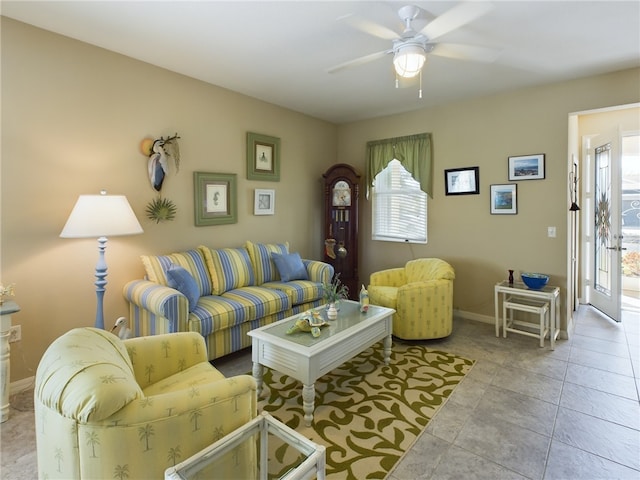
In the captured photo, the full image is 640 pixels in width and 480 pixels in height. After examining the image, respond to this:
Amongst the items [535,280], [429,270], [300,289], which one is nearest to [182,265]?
[300,289]

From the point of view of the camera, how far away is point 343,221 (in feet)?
15.8

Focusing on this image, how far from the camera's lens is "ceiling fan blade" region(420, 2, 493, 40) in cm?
187

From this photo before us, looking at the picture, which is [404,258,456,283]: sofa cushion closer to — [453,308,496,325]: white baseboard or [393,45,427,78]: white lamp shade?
[453,308,496,325]: white baseboard

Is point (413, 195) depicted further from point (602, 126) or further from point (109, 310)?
point (109, 310)

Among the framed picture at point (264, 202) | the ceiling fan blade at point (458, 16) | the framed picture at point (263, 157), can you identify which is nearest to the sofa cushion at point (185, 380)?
the ceiling fan blade at point (458, 16)

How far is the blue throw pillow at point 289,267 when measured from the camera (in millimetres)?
3906

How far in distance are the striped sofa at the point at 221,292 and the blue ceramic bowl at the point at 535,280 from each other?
2.10m

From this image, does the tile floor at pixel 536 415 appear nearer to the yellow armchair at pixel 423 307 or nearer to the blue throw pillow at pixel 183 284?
the yellow armchair at pixel 423 307

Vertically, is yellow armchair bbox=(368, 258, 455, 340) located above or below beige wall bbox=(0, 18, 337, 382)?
below


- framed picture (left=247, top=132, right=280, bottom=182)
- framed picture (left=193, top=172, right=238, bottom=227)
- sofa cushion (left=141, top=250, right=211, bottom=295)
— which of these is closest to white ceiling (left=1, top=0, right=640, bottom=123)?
framed picture (left=247, top=132, right=280, bottom=182)

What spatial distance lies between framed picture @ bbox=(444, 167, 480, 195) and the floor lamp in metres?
3.64

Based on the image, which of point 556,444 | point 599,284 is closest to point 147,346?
point 556,444

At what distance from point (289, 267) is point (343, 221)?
1.28 metres

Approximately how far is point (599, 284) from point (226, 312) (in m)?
4.81
